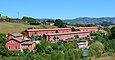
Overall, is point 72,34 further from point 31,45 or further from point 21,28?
point 31,45

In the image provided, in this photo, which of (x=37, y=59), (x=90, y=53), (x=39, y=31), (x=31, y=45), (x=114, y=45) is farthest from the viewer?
(x=39, y=31)

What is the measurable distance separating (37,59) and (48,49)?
460 inches

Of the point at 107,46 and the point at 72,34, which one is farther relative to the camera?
the point at 72,34

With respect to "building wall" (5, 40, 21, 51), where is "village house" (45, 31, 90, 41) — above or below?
below

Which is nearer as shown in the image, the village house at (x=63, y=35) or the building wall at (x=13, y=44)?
the building wall at (x=13, y=44)

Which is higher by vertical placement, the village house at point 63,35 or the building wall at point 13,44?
the building wall at point 13,44

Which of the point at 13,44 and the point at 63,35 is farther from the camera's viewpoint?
the point at 63,35

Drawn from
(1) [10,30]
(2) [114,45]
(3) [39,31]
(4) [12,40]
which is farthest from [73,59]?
(1) [10,30]

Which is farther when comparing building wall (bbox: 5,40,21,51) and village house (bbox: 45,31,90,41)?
village house (bbox: 45,31,90,41)

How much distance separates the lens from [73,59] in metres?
30.1

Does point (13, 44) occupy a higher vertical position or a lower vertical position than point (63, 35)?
higher

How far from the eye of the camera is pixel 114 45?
39.6 metres

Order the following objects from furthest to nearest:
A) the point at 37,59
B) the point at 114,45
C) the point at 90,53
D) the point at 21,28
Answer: the point at 21,28, the point at 114,45, the point at 90,53, the point at 37,59

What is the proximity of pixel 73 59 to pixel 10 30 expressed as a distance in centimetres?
4294
